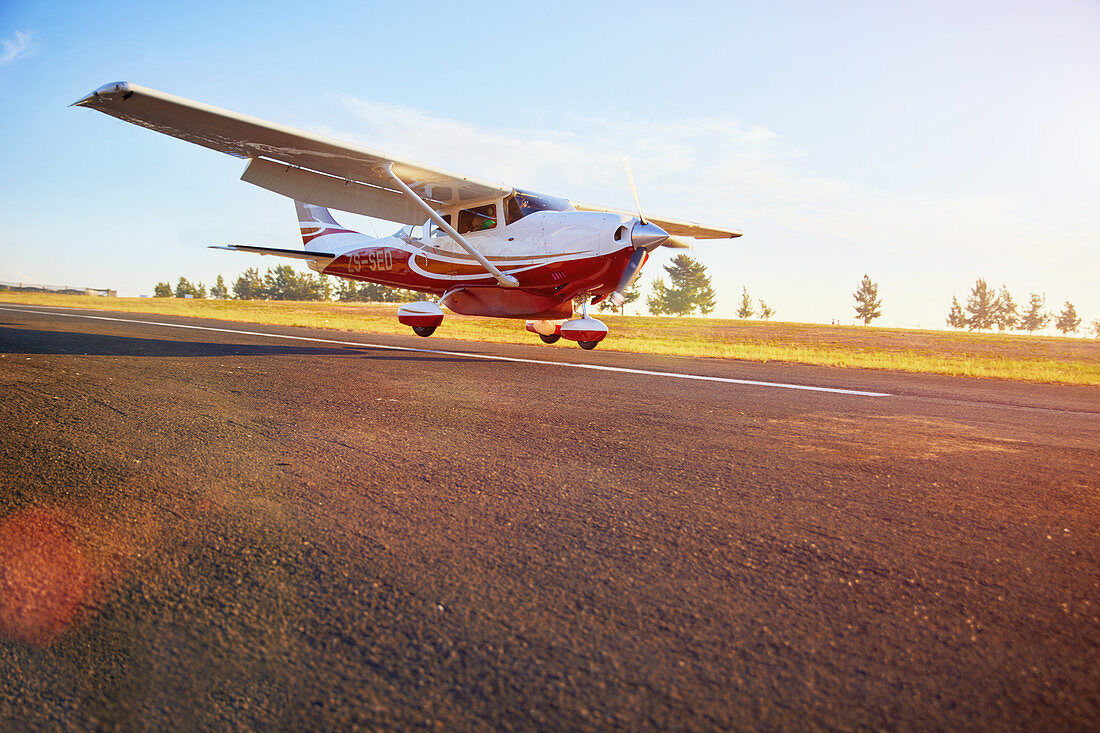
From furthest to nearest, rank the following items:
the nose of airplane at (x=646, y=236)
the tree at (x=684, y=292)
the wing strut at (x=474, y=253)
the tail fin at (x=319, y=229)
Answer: the tree at (x=684, y=292) → the tail fin at (x=319, y=229) → the wing strut at (x=474, y=253) → the nose of airplane at (x=646, y=236)

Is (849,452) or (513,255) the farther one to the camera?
(513,255)

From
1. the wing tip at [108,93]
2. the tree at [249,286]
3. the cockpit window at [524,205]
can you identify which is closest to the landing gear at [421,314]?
the cockpit window at [524,205]

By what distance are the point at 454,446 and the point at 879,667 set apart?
234cm

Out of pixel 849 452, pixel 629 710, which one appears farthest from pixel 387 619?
pixel 849 452

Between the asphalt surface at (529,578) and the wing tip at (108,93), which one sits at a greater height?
the wing tip at (108,93)

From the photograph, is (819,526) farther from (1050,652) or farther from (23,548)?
(23,548)

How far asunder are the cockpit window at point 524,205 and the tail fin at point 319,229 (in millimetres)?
5687

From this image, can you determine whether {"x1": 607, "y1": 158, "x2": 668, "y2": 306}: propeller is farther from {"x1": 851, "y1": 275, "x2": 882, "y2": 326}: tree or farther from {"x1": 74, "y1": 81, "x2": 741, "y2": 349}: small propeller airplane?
{"x1": 851, "y1": 275, "x2": 882, "y2": 326}: tree

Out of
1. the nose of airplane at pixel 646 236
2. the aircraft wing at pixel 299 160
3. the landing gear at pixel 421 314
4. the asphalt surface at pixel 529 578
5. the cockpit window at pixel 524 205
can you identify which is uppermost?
the aircraft wing at pixel 299 160

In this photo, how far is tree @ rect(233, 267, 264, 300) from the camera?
11912 cm

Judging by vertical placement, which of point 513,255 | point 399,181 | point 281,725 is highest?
point 399,181

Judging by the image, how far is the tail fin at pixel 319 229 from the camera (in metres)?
14.8

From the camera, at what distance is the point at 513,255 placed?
1053 centimetres

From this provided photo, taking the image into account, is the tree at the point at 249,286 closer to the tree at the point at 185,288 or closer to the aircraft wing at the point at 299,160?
the tree at the point at 185,288
